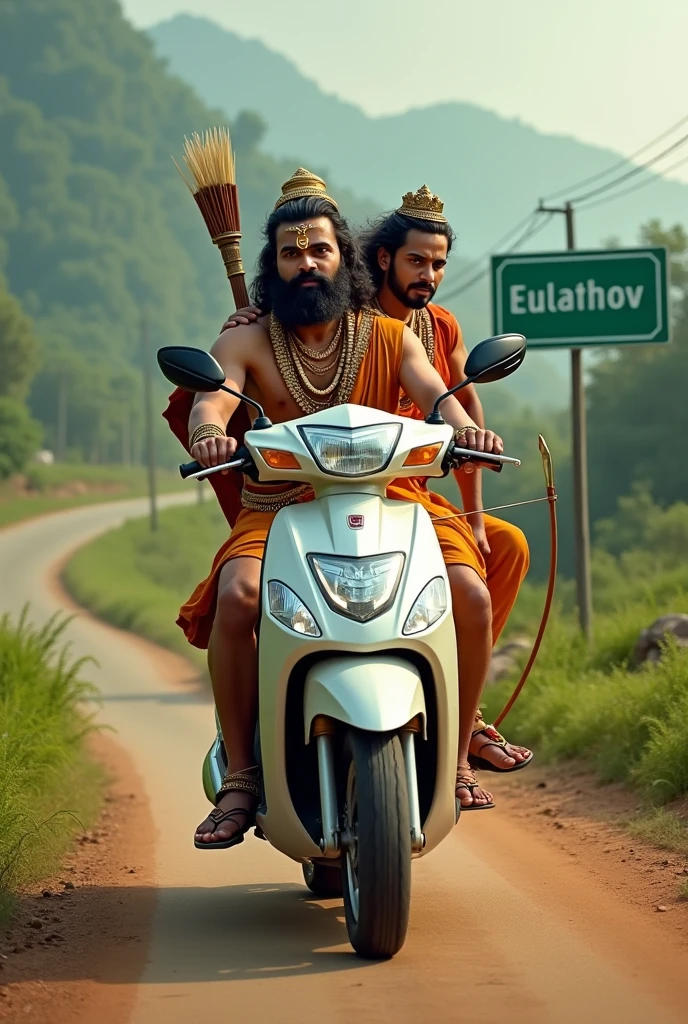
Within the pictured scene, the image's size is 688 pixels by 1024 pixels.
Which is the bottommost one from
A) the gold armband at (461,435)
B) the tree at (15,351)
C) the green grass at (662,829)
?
the green grass at (662,829)

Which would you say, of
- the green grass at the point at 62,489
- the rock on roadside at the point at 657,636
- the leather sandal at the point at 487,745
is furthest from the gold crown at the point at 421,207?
the green grass at the point at 62,489

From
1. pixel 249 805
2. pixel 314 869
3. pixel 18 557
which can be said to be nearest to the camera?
pixel 249 805

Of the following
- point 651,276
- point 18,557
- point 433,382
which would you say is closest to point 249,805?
point 433,382

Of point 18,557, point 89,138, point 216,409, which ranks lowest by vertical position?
point 18,557

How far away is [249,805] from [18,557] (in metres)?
41.5

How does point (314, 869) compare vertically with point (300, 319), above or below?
below

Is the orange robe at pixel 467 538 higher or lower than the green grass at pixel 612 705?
higher

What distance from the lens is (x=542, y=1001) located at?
157 inches

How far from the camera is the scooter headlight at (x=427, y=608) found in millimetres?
4441

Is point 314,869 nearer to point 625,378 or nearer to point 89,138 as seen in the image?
point 625,378

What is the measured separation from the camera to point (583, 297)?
11.2 meters

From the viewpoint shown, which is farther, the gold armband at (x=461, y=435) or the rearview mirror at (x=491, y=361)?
the gold armband at (x=461, y=435)

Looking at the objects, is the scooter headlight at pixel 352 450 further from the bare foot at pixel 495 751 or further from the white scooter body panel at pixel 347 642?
the bare foot at pixel 495 751

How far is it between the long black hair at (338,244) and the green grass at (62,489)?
5218cm
